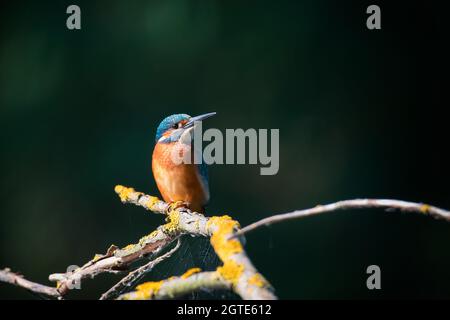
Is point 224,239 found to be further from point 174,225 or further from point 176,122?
point 176,122

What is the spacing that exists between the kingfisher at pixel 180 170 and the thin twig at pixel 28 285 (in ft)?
2.76

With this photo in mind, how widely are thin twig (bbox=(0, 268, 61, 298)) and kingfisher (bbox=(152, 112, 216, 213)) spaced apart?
84cm

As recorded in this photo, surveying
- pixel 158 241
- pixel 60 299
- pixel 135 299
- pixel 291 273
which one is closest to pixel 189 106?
pixel 291 273

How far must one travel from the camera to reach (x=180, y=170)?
91.7 inches

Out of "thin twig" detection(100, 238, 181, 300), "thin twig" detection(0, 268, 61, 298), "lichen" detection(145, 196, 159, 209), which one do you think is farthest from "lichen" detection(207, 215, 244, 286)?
"lichen" detection(145, 196, 159, 209)

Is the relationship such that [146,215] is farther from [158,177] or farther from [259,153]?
[158,177]

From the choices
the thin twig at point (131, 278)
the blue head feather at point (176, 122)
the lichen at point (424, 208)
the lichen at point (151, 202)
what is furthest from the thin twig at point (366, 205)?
the blue head feather at point (176, 122)

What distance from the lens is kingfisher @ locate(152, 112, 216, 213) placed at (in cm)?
231

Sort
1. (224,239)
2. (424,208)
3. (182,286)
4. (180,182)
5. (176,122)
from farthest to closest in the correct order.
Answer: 1. (176,122)
2. (180,182)
3. (224,239)
4. (182,286)
5. (424,208)

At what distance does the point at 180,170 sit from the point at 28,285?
1.04m

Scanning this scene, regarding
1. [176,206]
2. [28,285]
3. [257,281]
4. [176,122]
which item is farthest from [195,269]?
[176,122]

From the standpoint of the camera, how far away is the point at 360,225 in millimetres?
3744

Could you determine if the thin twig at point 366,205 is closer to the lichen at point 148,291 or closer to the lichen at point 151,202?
the lichen at point 148,291

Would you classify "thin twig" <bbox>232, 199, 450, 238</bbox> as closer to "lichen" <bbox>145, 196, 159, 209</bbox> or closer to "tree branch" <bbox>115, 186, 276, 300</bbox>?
"tree branch" <bbox>115, 186, 276, 300</bbox>
